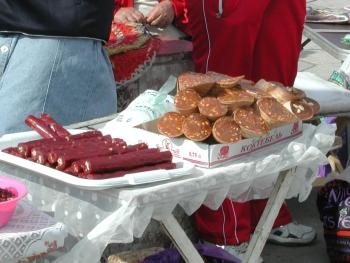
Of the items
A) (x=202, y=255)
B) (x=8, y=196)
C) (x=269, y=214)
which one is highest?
(x=8, y=196)

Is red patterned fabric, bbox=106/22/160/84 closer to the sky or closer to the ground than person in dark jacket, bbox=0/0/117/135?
closer to the ground

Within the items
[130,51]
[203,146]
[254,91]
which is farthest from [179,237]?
[130,51]

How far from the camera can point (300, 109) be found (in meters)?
2.11

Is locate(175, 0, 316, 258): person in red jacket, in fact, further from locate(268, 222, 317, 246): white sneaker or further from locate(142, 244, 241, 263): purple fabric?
locate(142, 244, 241, 263): purple fabric

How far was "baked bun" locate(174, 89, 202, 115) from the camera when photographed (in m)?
1.94

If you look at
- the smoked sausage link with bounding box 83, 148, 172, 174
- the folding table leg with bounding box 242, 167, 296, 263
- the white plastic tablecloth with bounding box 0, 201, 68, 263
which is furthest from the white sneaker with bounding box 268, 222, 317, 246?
the white plastic tablecloth with bounding box 0, 201, 68, 263

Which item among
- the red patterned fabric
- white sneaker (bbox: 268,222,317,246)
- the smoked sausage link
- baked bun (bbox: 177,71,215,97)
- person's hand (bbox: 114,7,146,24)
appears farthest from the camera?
white sneaker (bbox: 268,222,317,246)

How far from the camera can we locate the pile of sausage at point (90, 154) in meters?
1.65

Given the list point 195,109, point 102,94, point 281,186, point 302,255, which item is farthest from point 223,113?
point 302,255

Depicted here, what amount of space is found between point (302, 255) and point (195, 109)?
171cm

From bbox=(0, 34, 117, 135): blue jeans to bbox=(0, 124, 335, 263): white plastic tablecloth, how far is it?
290 mm

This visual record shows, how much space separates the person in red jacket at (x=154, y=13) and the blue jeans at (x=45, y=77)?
38.9 inches

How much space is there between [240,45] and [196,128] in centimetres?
126

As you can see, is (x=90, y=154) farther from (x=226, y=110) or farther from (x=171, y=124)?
(x=226, y=110)
